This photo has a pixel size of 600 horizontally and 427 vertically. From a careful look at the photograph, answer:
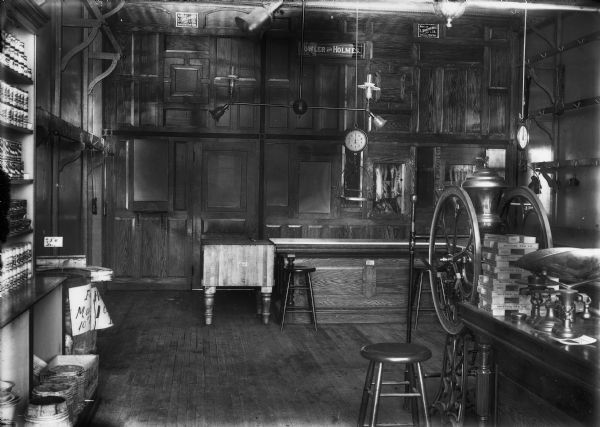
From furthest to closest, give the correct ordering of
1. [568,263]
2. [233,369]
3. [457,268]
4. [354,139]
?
1. [354,139]
2. [233,369]
3. [457,268]
4. [568,263]

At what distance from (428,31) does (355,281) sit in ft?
14.0

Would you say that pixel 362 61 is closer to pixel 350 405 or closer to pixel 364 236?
pixel 364 236

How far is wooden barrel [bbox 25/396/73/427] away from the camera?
3.14 m

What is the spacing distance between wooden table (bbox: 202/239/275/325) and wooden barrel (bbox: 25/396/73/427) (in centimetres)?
343

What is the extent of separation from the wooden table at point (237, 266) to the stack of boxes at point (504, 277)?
3.53 metres

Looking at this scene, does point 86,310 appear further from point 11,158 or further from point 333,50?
point 333,50

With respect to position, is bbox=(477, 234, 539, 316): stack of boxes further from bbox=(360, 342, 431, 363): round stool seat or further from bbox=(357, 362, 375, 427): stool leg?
bbox=(357, 362, 375, 427): stool leg

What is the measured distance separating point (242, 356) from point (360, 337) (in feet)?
4.25

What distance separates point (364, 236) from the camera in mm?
9406

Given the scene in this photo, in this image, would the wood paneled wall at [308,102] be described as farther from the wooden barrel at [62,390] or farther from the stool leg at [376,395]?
the stool leg at [376,395]

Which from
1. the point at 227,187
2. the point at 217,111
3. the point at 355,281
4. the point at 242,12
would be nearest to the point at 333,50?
the point at 242,12

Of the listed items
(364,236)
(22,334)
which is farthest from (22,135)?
(364,236)

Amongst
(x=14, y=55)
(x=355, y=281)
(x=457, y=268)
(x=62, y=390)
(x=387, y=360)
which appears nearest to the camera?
(x=387, y=360)

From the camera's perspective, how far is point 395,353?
126 inches
